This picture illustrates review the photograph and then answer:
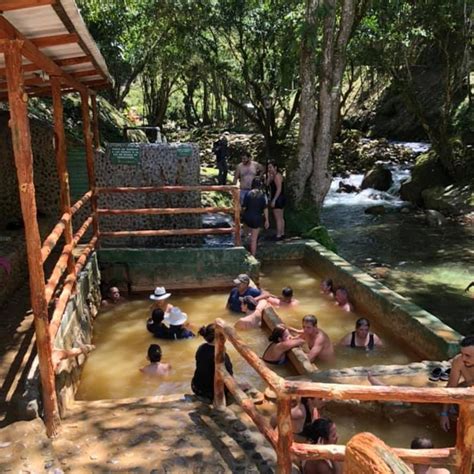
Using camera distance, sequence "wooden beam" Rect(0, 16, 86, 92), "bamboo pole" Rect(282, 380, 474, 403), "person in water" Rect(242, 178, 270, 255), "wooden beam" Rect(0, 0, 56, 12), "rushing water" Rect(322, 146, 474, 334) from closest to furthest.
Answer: "bamboo pole" Rect(282, 380, 474, 403), "wooden beam" Rect(0, 0, 56, 12), "wooden beam" Rect(0, 16, 86, 92), "person in water" Rect(242, 178, 270, 255), "rushing water" Rect(322, 146, 474, 334)

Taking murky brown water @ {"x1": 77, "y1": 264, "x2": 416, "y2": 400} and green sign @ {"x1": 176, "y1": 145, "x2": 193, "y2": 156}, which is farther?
green sign @ {"x1": 176, "y1": 145, "x2": 193, "y2": 156}

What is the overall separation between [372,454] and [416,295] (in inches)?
402

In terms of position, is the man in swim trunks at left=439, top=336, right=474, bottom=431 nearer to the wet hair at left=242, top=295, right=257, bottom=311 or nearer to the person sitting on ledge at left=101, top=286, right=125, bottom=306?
the wet hair at left=242, top=295, right=257, bottom=311

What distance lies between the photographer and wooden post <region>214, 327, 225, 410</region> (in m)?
4.96

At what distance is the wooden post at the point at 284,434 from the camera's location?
3.48 metres

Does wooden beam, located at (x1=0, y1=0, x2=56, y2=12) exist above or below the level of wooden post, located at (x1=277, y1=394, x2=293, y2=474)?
above

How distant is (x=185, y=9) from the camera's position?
1650 centimetres

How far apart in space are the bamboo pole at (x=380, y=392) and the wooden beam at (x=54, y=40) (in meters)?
3.71

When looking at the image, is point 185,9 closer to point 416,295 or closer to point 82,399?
point 416,295

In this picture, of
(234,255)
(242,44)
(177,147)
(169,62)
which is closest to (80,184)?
(177,147)

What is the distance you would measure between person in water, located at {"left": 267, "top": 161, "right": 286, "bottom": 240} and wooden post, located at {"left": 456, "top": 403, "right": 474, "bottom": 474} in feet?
26.3

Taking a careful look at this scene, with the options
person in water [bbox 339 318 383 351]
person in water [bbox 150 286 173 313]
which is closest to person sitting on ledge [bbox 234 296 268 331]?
person in water [bbox 150 286 173 313]

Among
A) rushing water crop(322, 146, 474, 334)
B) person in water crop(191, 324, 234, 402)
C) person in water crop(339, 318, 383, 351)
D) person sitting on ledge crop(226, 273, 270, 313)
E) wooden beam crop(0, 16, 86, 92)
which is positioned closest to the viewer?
wooden beam crop(0, 16, 86, 92)

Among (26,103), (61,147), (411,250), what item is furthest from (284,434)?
(411,250)
